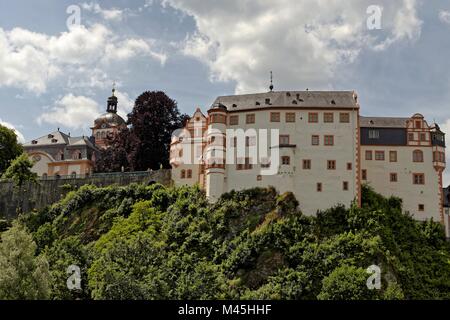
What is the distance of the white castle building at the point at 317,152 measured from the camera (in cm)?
6575

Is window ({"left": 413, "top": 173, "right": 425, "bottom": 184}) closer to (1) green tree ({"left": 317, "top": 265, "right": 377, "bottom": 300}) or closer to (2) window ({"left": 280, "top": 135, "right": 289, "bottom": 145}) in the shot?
(2) window ({"left": 280, "top": 135, "right": 289, "bottom": 145})

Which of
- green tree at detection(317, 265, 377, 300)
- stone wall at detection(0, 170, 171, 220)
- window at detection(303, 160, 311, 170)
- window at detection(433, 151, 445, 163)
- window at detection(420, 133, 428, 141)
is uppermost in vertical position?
window at detection(420, 133, 428, 141)

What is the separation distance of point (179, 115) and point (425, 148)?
28.4 m

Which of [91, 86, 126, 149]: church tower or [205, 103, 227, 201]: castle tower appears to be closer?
[205, 103, 227, 201]: castle tower

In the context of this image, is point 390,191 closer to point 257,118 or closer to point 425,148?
point 425,148

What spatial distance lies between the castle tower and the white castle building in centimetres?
9

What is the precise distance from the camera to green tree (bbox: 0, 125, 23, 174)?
89.1 metres

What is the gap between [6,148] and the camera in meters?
89.4

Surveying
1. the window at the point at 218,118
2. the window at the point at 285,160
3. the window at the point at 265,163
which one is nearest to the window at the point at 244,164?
the window at the point at 265,163

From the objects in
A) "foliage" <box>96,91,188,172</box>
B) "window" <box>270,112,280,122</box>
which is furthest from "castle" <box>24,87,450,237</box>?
"foliage" <box>96,91,188,172</box>

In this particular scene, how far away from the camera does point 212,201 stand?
2618 inches

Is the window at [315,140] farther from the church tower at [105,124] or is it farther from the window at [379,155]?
the church tower at [105,124]

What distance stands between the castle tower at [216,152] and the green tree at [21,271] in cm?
2056
